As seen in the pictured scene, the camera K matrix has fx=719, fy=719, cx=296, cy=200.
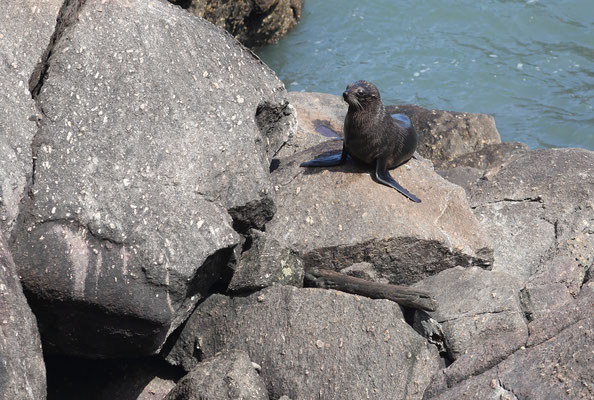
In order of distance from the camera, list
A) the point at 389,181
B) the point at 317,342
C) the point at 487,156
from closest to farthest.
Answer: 1. the point at 317,342
2. the point at 389,181
3. the point at 487,156

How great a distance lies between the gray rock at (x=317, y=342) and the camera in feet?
14.8

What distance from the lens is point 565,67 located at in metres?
12.8

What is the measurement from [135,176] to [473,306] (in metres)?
2.45

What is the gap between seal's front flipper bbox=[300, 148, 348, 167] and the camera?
6084 mm

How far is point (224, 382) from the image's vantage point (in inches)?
165

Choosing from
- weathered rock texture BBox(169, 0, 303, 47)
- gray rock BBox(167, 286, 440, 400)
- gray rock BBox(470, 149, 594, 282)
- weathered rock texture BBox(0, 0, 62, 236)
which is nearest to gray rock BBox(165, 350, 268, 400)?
gray rock BBox(167, 286, 440, 400)

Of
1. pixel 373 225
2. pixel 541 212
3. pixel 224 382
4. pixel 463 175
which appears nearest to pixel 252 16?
pixel 463 175

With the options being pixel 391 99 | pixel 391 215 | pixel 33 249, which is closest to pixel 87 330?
pixel 33 249

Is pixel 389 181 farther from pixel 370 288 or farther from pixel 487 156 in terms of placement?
pixel 487 156

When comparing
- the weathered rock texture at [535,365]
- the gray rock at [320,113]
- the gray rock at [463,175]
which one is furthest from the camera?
the gray rock at [320,113]

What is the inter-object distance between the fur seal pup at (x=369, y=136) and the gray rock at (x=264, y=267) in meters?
1.25

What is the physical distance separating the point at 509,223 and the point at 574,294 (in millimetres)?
1136

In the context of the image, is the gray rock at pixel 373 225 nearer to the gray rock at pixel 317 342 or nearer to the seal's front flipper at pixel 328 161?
the seal's front flipper at pixel 328 161

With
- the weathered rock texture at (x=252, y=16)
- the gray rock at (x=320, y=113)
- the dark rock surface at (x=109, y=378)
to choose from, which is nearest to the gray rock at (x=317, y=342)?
the dark rock surface at (x=109, y=378)
